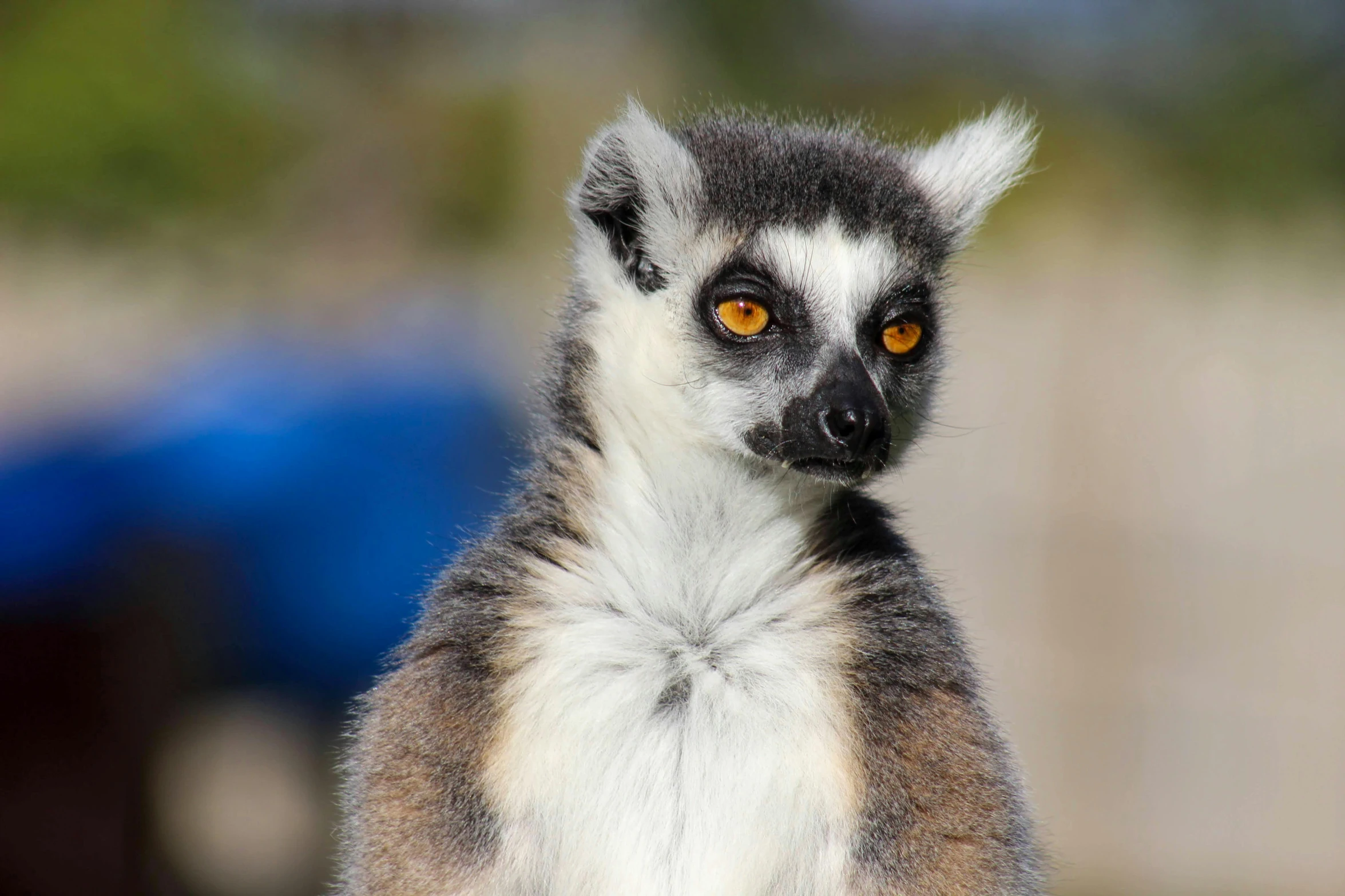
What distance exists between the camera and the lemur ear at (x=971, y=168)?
111 inches

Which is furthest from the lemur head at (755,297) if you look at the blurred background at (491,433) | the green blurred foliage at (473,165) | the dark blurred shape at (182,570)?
the green blurred foliage at (473,165)

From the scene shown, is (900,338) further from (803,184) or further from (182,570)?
(182,570)

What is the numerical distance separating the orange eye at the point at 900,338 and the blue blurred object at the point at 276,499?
10.4 ft

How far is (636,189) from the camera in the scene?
259cm

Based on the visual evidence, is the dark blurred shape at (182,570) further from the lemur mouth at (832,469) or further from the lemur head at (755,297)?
the lemur mouth at (832,469)

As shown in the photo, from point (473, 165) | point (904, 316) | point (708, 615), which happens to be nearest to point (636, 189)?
point (904, 316)

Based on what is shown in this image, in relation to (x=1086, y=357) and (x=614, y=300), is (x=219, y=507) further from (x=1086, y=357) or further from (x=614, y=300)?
(x=1086, y=357)

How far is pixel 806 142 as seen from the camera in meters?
2.66

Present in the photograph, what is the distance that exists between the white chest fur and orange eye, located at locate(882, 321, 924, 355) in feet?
1.72

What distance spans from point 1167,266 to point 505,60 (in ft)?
14.9

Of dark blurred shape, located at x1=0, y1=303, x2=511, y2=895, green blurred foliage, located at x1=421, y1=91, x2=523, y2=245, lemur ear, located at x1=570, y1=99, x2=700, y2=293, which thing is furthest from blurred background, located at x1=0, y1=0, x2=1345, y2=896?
lemur ear, located at x1=570, y1=99, x2=700, y2=293

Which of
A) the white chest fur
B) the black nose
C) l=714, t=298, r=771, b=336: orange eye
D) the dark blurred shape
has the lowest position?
the dark blurred shape

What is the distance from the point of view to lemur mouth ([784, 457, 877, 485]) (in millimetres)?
2273

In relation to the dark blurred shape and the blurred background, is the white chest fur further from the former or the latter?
the dark blurred shape
